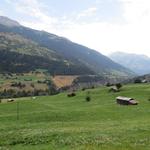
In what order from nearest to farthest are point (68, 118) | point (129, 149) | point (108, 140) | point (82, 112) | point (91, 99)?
1. point (129, 149)
2. point (108, 140)
3. point (68, 118)
4. point (82, 112)
5. point (91, 99)

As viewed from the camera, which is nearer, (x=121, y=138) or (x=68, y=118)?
(x=121, y=138)

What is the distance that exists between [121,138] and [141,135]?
322 cm

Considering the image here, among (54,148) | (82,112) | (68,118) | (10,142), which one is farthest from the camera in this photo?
(82,112)

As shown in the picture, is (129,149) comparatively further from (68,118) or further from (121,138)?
(68,118)

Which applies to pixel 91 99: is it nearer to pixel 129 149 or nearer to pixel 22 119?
pixel 22 119

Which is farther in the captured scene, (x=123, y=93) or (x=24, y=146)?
(x=123, y=93)

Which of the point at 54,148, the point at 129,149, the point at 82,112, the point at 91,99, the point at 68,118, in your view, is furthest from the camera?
the point at 91,99

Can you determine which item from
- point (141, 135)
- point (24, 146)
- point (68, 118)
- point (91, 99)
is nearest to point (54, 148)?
point (24, 146)

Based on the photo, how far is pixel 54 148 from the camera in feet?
109

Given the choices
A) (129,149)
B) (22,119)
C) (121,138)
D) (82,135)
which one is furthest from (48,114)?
(129,149)

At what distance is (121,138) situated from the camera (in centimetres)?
3706

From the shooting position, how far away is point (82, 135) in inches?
1612

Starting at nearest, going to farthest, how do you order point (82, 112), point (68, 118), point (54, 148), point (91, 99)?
point (54, 148) → point (68, 118) → point (82, 112) → point (91, 99)

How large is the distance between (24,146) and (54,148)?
15.0ft
